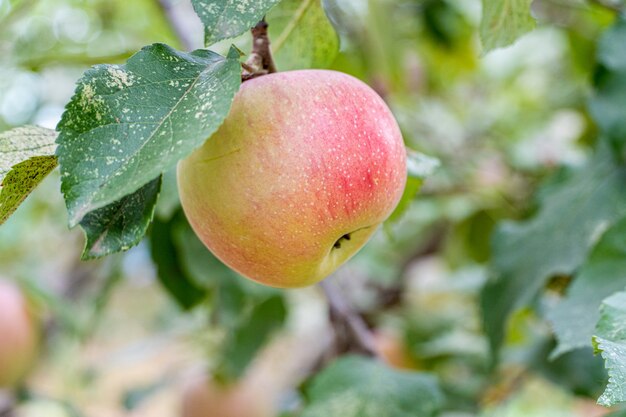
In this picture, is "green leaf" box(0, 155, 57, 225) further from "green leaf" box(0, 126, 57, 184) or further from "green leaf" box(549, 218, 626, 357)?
"green leaf" box(549, 218, 626, 357)

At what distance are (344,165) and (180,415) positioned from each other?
1112 millimetres

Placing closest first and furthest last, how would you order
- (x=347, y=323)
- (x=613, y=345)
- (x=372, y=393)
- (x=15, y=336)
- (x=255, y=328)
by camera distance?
(x=613, y=345) → (x=372, y=393) → (x=347, y=323) → (x=255, y=328) → (x=15, y=336)

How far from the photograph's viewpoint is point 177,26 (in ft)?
3.38

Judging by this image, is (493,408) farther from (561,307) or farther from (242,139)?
(242,139)

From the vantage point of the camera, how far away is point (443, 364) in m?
1.30

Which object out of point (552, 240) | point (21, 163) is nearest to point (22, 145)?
point (21, 163)

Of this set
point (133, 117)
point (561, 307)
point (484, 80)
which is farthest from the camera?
point (484, 80)

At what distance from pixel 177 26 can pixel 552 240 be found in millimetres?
585

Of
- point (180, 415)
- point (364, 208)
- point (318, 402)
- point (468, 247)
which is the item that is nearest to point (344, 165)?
point (364, 208)

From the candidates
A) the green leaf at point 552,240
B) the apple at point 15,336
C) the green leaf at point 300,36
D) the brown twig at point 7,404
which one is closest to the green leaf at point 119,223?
the green leaf at point 300,36

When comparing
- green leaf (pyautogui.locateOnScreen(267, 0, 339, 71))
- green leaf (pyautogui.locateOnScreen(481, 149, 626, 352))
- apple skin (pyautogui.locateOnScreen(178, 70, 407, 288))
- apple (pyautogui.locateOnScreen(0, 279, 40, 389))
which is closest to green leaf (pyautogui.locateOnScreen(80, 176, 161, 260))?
apple skin (pyautogui.locateOnScreen(178, 70, 407, 288))

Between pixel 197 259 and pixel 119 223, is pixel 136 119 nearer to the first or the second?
pixel 119 223

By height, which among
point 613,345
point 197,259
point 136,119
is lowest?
point 197,259

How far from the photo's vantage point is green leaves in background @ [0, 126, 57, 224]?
1.43 ft
